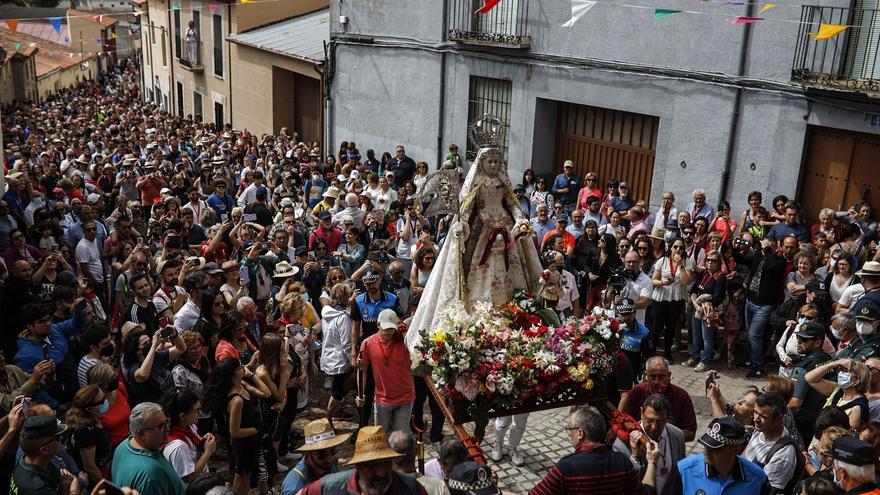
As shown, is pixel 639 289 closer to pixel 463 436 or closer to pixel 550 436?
pixel 550 436

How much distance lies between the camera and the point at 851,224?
31.8 feet

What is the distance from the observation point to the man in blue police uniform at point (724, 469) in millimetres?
4453

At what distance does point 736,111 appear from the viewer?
11.8m

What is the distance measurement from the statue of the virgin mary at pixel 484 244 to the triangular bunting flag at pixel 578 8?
5.46 metres

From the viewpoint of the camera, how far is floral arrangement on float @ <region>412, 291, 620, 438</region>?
18.2ft

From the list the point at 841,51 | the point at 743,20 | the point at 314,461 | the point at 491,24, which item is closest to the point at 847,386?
the point at 314,461

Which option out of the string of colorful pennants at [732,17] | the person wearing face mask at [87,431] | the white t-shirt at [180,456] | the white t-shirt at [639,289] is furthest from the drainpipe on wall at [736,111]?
the person wearing face mask at [87,431]

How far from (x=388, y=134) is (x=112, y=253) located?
9221 mm

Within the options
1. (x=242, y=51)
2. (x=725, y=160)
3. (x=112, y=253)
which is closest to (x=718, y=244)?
(x=725, y=160)

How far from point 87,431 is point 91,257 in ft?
15.8

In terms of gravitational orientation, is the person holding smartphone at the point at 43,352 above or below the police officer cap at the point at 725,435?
below

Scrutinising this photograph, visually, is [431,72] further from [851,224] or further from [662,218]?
[851,224]

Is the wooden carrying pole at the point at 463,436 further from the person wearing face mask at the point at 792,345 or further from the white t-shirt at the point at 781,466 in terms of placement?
the person wearing face mask at the point at 792,345

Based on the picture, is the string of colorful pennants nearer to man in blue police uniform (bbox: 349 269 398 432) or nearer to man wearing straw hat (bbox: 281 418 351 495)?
man in blue police uniform (bbox: 349 269 398 432)
